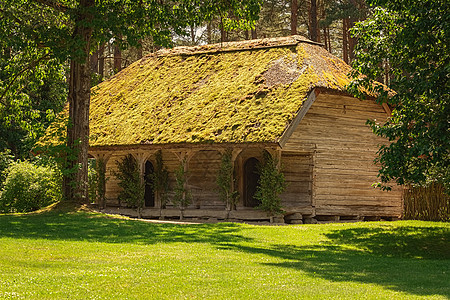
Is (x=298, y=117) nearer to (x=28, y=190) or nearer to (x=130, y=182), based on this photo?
(x=130, y=182)

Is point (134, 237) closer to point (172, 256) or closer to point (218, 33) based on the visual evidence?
point (172, 256)

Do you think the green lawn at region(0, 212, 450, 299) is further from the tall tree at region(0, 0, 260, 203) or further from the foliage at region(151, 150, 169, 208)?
the foliage at region(151, 150, 169, 208)

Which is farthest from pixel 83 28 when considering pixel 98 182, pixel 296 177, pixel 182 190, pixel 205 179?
pixel 296 177

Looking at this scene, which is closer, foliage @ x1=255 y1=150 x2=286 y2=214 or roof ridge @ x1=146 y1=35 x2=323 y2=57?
foliage @ x1=255 y1=150 x2=286 y2=214

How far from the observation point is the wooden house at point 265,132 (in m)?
25.2

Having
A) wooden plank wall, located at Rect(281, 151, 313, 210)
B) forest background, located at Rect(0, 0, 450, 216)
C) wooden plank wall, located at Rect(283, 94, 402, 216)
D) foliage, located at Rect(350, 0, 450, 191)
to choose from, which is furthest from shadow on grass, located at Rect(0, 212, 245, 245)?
wooden plank wall, located at Rect(283, 94, 402, 216)

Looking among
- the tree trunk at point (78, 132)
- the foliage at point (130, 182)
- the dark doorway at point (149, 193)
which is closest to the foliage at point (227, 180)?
the foliage at point (130, 182)

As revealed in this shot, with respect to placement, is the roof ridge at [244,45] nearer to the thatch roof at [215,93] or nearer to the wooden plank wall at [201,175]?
the thatch roof at [215,93]

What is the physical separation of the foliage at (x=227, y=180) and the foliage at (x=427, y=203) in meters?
8.27

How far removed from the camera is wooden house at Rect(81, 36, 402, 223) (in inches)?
990

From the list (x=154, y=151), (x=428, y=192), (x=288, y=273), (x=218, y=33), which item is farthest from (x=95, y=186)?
(x=218, y=33)

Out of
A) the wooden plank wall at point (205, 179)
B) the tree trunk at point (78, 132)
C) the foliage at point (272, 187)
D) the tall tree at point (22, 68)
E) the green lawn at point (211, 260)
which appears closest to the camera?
the green lawn at point (211, 260)

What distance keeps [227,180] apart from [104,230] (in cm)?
848

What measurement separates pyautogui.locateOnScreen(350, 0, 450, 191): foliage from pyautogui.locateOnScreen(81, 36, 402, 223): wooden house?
630 centimetres
